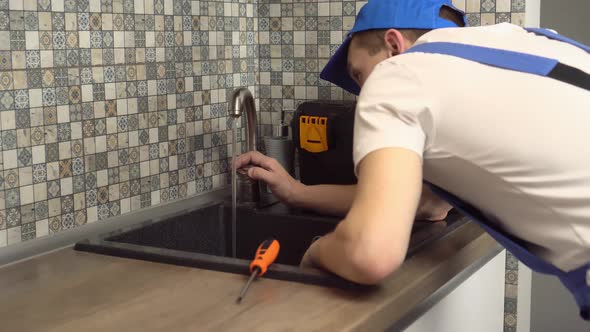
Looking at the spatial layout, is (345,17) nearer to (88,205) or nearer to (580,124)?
Result: (88,205)

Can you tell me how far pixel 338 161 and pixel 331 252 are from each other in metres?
0.62

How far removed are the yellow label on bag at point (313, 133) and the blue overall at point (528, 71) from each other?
1.82 feet

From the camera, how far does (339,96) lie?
198 centimetres

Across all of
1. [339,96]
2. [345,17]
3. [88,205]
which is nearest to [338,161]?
[339,96]

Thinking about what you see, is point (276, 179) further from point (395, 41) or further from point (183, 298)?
point (183, 298)

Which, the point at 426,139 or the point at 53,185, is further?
the point at 53,185

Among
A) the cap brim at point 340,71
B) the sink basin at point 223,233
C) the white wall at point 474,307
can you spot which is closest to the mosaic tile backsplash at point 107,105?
the sink basin at point 223,233

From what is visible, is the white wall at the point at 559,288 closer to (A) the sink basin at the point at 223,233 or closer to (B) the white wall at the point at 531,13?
(B) the white wall at the point at 531,13

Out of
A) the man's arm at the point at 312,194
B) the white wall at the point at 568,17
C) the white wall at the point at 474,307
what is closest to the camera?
the white wall at the point at 474,307

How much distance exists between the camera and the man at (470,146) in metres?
1.08

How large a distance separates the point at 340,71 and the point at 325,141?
0.19m

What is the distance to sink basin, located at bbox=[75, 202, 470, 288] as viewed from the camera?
55.1 inches

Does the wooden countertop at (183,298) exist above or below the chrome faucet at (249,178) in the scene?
below

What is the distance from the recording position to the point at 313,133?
5.89ft
